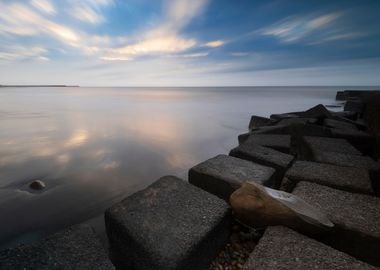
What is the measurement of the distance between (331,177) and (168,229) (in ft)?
5.90

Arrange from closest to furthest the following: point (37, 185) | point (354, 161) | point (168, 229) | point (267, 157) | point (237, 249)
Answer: point (168, 229), point (237, 249), point (354, 161), point (267, 157), point (37, 185)

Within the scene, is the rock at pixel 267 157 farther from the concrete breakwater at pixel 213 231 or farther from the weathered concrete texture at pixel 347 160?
the weathered concrete texture at pixel 347 160

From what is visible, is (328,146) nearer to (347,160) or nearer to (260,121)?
(347,160)

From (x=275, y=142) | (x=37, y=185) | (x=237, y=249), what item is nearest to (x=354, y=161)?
(x=275, y=142)

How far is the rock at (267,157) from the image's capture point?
2658 millimetres

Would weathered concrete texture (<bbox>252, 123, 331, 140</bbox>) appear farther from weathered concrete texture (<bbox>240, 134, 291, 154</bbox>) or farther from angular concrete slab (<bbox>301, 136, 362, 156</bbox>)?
angular concrete slab (<bbox>301, 136, 362, 156</bbox>)

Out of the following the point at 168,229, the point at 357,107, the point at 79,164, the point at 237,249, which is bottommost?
the point at 79,164

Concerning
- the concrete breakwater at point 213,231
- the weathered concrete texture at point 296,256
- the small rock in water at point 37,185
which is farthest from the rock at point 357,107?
the small rock in water at point 37,185

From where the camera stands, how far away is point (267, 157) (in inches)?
112

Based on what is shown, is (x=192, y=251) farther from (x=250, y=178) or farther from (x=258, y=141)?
(x=258, y=141)

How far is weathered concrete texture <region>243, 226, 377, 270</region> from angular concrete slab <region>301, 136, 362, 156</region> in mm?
2044

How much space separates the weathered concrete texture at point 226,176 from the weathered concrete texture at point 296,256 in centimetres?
77

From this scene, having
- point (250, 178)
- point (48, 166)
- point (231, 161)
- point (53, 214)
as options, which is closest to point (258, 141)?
point (231, 161)

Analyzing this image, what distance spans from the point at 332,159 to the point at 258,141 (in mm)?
1247
